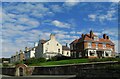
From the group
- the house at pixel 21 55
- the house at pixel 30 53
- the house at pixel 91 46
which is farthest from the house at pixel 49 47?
the house at pixel 21 55

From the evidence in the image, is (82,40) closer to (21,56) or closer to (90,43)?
(90,43)

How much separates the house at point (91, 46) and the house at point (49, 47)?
23.7ft

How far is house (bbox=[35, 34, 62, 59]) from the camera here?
62656mm

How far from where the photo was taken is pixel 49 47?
63.9 metres

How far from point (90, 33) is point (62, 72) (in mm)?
20237

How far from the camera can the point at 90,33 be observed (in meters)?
54.9

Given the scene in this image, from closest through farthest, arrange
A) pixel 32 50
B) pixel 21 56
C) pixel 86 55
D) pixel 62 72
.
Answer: pixel 62 72, pixel 86 55, pixel 32 50, pixel 21 56

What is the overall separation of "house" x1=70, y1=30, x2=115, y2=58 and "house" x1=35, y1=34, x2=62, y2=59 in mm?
7216

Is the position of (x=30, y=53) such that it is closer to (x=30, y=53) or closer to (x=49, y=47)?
(x=30, y=53)

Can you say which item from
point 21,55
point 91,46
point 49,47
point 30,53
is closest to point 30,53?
point 30,53

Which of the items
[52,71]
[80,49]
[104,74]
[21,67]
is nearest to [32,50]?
[80,49]

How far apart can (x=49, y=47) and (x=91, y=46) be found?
45.7 ft

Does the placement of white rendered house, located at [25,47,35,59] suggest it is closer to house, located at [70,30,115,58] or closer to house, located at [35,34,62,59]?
house, located at [35,34,62,59]

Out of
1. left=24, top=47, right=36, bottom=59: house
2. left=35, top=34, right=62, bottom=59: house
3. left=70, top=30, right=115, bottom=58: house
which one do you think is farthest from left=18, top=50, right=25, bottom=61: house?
left=70, top=30, right=115, bottom=58: house
